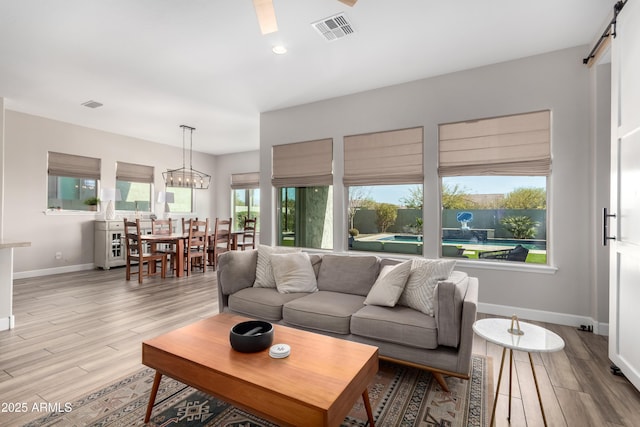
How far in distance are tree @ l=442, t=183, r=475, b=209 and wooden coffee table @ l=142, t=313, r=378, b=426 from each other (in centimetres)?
266

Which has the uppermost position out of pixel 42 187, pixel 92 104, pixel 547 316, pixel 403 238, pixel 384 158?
pixel 92 104

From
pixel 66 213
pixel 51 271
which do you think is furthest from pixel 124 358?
pixel 66 213

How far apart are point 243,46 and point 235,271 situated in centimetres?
227

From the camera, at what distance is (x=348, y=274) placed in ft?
9.85

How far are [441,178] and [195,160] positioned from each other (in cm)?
662

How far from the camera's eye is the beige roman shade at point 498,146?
11.0 feet

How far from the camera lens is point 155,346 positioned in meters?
1.76

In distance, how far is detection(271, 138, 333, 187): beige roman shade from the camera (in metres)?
4.66

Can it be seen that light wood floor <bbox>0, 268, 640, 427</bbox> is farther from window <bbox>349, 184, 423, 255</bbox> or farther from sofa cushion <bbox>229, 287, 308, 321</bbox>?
window <bbox>349, 184, 423, 255</bbox>

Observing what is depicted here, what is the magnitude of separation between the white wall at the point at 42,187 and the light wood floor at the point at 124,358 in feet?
4.49

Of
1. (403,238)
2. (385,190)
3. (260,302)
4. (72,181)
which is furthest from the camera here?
(72,181)

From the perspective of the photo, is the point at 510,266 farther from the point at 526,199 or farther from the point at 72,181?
the point at 72,181

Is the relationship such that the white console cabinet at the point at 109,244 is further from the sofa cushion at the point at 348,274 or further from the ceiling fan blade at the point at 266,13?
the ceiling fan blade at the point at 266,13

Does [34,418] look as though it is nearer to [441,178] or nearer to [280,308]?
[280,308]
